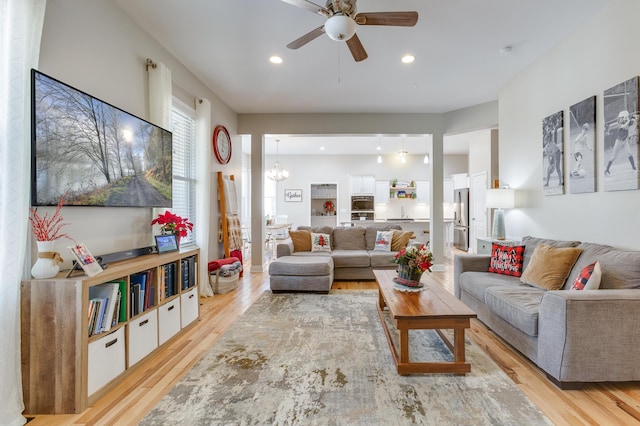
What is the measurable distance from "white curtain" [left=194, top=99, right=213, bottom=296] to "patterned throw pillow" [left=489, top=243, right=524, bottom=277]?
143 inches

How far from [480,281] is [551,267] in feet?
2.04

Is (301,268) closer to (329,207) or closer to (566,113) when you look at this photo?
(566,113)

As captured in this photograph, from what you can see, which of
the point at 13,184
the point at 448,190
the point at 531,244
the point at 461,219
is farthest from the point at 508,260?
the point at 448,190

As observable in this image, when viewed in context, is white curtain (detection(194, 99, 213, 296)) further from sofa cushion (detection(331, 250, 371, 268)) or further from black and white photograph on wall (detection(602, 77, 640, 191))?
black and white photograph on wall (detection(602, 77, 640, 191))

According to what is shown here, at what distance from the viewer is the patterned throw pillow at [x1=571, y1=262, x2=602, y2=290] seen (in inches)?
89.6

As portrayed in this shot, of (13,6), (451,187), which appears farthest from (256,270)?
(451,187)

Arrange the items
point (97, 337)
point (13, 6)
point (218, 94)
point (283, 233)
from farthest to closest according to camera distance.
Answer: point (283, 233) < point (218, 94) < point (97, 337) < point (13, 6)

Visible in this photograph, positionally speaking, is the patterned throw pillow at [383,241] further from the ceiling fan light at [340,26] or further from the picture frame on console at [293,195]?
the picture frame on console at [293,195]

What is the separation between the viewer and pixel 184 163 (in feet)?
13.6

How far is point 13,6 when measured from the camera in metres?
1.71

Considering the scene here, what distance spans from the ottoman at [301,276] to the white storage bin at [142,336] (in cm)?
193

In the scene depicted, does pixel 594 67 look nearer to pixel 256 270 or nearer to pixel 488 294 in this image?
pixel 488 294

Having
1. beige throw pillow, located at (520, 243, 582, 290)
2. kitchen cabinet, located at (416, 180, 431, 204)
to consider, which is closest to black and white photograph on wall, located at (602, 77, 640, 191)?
beige throw pillow, located at (520, 243, 582, 290)

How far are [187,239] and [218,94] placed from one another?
240 cm
